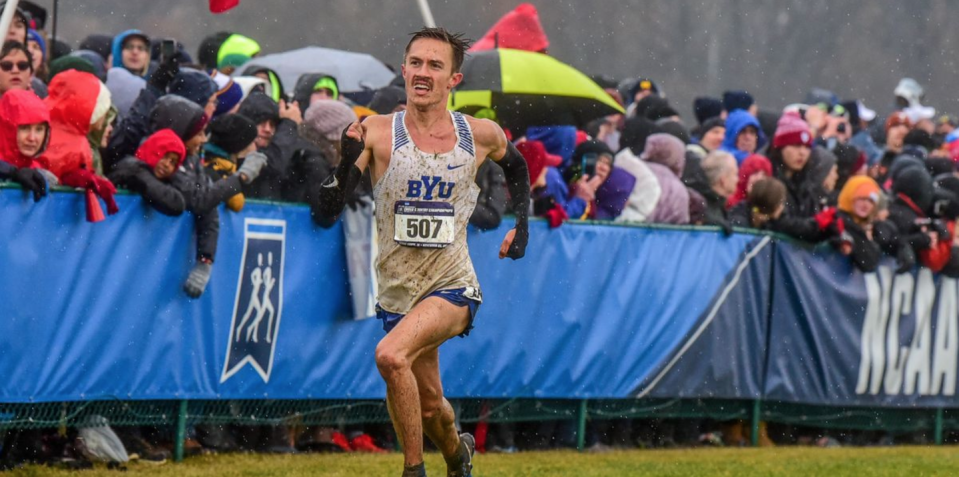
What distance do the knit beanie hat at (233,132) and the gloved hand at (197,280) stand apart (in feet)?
3.26

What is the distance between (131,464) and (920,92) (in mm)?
16822

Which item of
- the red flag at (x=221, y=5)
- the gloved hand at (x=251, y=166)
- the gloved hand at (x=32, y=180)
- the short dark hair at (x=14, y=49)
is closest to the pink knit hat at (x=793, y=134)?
the gloved hand at (x=251, y=166)

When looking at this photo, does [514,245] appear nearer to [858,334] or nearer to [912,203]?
[858,334]

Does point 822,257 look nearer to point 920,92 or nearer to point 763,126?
point 763,126

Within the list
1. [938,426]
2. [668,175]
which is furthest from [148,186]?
[938,426]

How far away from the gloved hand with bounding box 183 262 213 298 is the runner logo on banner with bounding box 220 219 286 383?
30cm

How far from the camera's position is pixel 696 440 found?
13102 millimetres

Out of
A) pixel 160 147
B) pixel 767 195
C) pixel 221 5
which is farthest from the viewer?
pixel 767 195

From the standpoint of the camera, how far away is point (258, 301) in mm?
10273

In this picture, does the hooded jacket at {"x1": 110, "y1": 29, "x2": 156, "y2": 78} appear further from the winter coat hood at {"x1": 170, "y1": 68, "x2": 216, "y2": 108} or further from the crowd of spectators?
the winter coat hood at {"x1": 170, "y1": 68, "x2": 216, "y2": 108}

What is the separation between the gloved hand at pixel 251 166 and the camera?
33.5ft

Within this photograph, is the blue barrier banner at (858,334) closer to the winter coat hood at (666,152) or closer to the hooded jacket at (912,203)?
the hooded jacket at (912,203)

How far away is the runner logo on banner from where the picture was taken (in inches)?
401

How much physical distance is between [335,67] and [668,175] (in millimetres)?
3861
